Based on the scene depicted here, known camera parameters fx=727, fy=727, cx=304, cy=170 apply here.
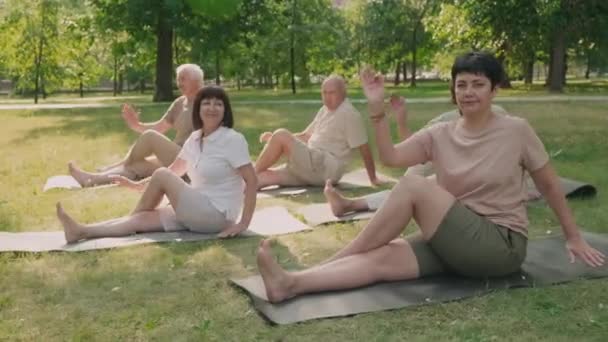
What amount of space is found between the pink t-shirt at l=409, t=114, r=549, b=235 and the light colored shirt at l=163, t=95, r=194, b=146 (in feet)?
13.0

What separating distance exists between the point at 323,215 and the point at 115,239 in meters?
1.66

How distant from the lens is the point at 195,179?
520 centimetres

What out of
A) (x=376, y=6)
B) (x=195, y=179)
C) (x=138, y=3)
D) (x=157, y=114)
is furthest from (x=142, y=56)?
(x=138, y=3)

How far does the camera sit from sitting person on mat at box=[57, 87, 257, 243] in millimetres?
5047

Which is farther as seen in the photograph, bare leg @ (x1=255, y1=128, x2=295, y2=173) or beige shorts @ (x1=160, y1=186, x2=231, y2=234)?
bare leg @ (x1=255, y1=128, x2=295, y2=173)

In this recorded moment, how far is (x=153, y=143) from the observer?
23.7 feet

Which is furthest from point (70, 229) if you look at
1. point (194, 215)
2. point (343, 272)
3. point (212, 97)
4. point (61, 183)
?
point (61, 183)

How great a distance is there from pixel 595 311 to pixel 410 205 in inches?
40.9

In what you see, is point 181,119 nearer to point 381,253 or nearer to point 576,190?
point 576,190

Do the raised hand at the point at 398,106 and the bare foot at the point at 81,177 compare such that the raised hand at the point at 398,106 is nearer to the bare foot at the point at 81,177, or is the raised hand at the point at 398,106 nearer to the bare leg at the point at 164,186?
the bare leg at the point at 164,186

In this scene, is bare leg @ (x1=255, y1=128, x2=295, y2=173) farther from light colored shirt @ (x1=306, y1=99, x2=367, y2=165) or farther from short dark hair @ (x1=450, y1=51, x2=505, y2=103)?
short dark hair @ (x1=450, y1=51, x2=505, y2=103)

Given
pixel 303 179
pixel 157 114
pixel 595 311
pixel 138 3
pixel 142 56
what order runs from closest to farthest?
pixel 138 3
pixel 595 311
pixel 303 179
pixel 157 114
pixel 142 56

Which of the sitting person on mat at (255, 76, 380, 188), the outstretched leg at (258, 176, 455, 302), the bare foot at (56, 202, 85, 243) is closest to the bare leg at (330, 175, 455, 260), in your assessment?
the outstretched leg at (258, 176, 455, 302)

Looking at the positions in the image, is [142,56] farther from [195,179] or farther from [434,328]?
[434,328]
